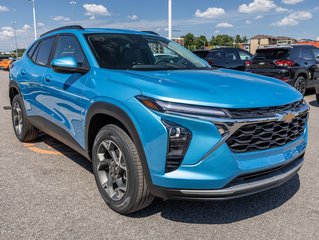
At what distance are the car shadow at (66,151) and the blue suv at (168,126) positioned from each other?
0.65 m

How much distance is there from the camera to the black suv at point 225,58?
504 inches

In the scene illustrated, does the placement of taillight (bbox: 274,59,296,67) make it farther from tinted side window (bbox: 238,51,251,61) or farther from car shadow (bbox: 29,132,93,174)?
car shadow (bbox: 29,132,93,174)

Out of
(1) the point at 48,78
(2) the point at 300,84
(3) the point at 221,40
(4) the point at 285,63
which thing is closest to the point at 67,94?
(1) the point at 48,78

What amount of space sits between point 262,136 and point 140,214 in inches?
51.1

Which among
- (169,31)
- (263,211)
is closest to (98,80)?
(263,211)

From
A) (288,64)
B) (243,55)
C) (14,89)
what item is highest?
(243,55)

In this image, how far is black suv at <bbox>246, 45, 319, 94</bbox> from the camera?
9867 mm

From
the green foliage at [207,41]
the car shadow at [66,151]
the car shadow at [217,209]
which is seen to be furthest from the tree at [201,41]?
the car shadow at [217,209]

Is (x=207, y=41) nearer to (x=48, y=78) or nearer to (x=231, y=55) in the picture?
(x=231, y=55)

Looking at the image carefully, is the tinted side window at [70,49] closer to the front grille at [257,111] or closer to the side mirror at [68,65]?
the side mirror at [68,65]

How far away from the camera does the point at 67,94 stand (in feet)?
11.7

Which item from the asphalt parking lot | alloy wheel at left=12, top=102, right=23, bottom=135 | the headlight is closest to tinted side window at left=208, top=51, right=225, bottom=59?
alloy wheel at left=12, top=102, right=23, bottom=135

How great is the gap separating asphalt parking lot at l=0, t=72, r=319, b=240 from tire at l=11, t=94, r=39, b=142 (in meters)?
1.15

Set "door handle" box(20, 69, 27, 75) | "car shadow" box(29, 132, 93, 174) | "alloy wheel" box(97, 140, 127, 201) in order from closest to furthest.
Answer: "alloy wheel" box(97, 140, 127, 201), "car shadow" box(29, 132, 93, 174), "door handle" box(20, 69, 27, 75)
